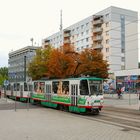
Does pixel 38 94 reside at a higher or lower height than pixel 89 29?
lower

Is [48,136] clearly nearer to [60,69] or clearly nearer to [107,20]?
[60,69]

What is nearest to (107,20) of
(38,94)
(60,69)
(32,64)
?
(32,64)

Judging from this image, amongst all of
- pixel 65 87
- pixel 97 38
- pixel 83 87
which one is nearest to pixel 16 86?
pixel 65 87

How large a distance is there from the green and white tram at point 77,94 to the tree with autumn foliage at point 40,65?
2616 cm

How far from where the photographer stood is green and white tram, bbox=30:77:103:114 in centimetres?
2222

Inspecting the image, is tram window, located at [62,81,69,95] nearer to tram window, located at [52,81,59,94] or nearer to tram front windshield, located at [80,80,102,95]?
tram window, located at [52,81,59,94]

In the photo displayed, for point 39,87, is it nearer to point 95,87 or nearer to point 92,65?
point 95,87

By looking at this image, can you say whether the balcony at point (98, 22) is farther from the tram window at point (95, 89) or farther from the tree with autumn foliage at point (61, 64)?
the tram window at point (95, 89)

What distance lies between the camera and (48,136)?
40.4 ft

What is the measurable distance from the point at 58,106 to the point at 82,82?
215 inches

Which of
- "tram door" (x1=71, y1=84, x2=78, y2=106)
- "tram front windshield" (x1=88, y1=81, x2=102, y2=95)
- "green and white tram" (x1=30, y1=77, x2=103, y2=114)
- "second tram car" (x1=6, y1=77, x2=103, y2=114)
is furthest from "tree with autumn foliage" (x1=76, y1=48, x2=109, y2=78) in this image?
"tram front windshield" (x1=88, y1=81, x2=102, y2=95)

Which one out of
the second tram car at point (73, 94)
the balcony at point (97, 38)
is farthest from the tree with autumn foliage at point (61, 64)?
the balcony at point (97, 38)

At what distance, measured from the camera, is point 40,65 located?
5591cm

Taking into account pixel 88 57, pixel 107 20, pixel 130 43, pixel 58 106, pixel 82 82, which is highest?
pixel 107 20
